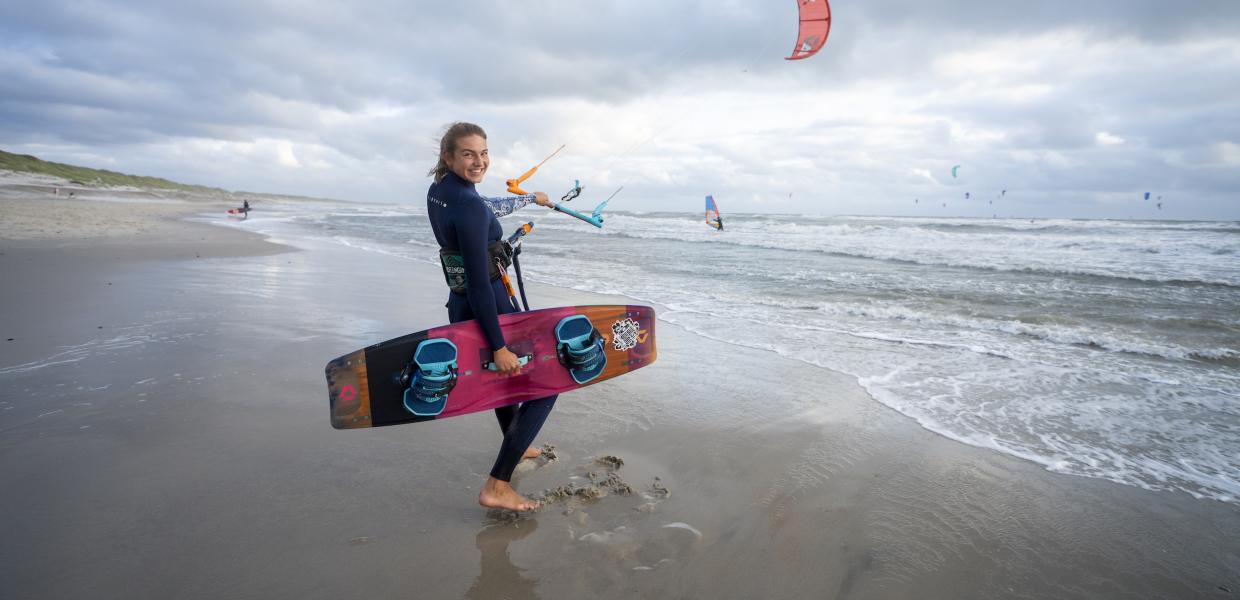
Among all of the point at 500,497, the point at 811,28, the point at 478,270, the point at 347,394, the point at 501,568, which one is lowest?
the point at 501,568

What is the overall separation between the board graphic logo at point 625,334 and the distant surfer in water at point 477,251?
0.72 m

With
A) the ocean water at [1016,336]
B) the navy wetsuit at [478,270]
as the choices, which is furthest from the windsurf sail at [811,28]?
the navy wetsuit at [478,270]

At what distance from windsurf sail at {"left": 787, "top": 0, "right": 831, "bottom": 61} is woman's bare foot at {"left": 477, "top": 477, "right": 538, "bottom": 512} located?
5223mm

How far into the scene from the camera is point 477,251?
96.6 inches

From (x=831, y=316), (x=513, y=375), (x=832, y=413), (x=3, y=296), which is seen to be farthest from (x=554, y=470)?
(x=3, y=296)

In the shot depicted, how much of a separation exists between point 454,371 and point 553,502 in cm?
83

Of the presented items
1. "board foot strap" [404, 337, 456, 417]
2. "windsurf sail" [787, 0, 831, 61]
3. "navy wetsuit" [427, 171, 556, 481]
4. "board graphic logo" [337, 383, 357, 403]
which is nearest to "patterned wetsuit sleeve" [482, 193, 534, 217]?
"navy wetsuit" [427, 171, 556, 481]

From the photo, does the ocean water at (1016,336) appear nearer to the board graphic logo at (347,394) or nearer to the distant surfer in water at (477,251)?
the distant surfer in water at (477,251)

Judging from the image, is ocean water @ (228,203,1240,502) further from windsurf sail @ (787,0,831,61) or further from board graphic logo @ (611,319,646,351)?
windsurf sail @ (787,0,831,61)

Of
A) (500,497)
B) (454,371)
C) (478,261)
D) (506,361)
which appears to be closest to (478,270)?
(478,261)

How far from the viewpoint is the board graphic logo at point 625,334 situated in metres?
3.48

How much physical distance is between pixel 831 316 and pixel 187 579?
297 inches

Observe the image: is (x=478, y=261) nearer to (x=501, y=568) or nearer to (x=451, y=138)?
(x=451, y=138)

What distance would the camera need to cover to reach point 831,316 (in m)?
8.04
